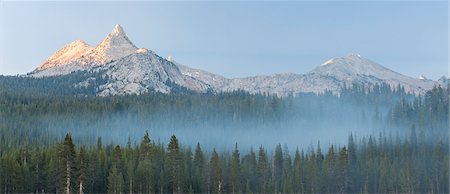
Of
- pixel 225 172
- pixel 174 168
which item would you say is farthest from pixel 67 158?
pixel 225 172

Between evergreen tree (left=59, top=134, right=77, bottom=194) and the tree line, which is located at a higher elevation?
evergreen tree (left=59, top=134, right=77, bottom=194)

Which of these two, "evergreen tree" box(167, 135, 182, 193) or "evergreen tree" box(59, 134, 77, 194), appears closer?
"evergreen tree" box(59, 134, 77, 194)

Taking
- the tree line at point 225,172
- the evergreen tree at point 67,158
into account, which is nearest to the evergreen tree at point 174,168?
the tree line at point 225,172

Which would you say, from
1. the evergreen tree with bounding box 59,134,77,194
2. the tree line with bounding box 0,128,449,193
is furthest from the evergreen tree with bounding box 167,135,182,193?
the evergreen tree with bounding box 59,134,77,194

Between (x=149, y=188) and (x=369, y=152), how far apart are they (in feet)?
253

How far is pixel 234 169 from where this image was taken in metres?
148

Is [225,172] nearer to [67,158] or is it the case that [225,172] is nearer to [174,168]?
[174,168]

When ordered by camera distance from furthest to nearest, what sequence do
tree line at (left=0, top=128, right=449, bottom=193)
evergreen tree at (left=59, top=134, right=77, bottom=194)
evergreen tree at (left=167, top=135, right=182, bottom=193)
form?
evergreen tree at (left=167, top=135, right=182, bottom=193), tree line at (left=0, top=128, right=449, bottom=193), evergreen tree at (left=59, top=134, right=77, bottom=194)

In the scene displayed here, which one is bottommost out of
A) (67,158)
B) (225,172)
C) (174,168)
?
(225,172)

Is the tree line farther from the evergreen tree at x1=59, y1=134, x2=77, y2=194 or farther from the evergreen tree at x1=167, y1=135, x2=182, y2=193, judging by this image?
the evergreen tree at x1=59, y1=134, x2=77, y2=194

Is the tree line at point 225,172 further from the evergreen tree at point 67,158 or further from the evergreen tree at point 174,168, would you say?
the evergreen tree at point 67,158

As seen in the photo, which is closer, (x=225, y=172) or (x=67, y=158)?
(x=67, y=158)

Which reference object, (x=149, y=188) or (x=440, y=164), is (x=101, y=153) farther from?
(x=440, y=164)

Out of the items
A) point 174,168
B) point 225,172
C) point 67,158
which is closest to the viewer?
point 67,158
